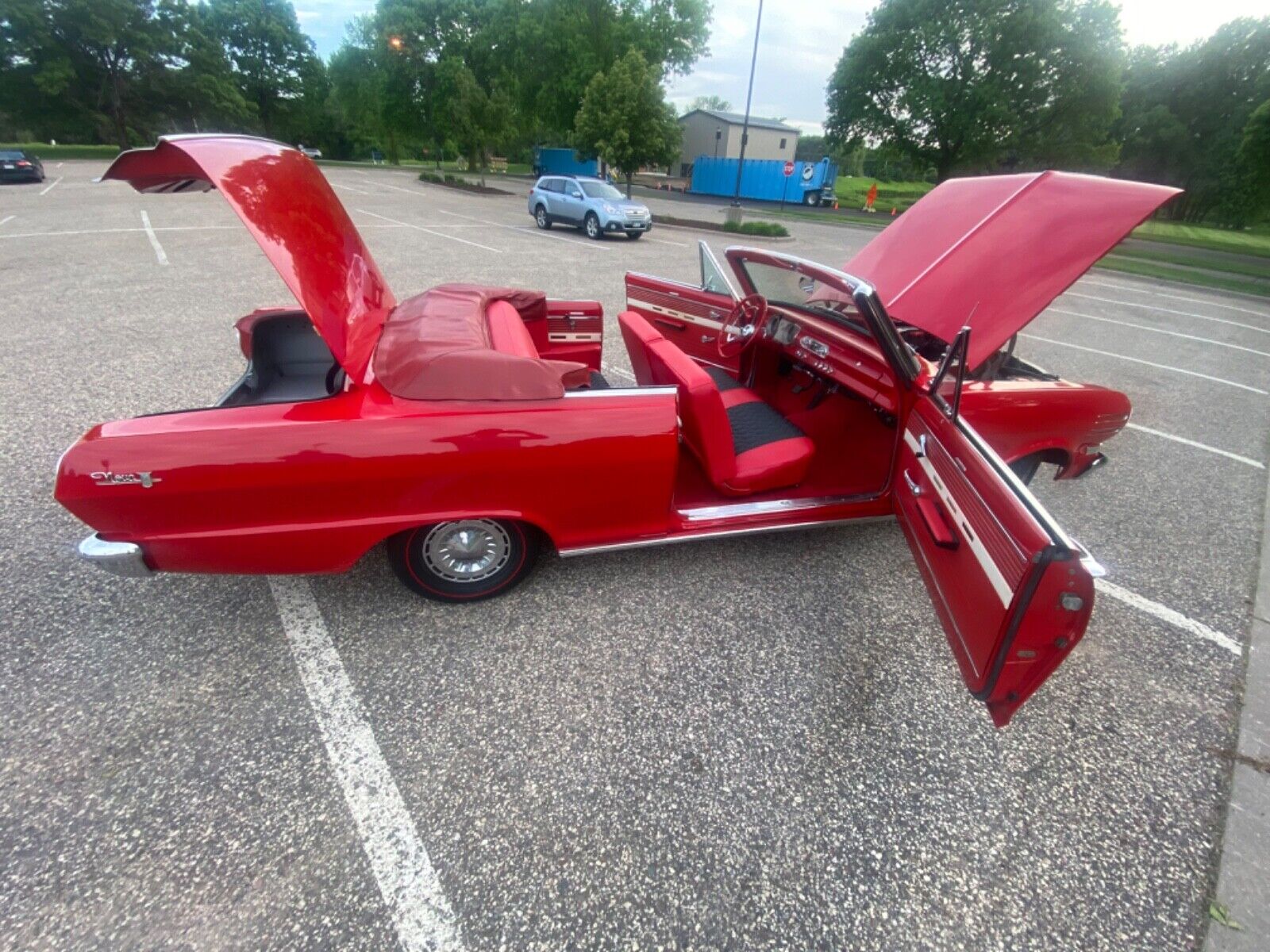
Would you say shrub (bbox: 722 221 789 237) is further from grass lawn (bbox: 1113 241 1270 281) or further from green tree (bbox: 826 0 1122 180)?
green tree (bbox: 826 0 1122 180)

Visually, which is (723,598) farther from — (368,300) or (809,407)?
(368,300)

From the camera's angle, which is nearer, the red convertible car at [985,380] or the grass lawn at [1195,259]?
the red convertible car at [985,380]

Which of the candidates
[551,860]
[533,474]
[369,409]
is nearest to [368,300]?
[369,409]

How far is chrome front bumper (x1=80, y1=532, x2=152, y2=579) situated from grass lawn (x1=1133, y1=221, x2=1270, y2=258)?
2360 centimetres

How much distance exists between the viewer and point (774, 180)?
103 ft

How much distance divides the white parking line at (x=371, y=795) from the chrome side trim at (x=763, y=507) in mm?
1536

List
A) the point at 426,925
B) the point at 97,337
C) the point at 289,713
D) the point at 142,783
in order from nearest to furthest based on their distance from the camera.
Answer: the point at 426,925 → the point at 142,783 → the point at 289,713 → the point at 97,337

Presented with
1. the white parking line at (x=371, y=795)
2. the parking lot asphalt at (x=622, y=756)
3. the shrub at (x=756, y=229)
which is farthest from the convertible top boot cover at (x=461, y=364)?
the shrub at (x=756, y=229)

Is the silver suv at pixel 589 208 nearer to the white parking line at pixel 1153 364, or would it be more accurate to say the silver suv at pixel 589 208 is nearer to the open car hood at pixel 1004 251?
the white parking line at pixel 1153 364

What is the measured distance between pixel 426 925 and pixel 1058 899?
5.89ft

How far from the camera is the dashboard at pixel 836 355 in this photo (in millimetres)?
2828

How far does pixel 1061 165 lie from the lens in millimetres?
25844

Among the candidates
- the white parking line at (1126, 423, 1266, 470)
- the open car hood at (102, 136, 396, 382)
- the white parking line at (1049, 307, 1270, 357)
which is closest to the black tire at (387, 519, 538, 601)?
the open car hood at (102, 136, 396, 382)

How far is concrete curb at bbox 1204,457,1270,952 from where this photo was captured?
1674 mm
